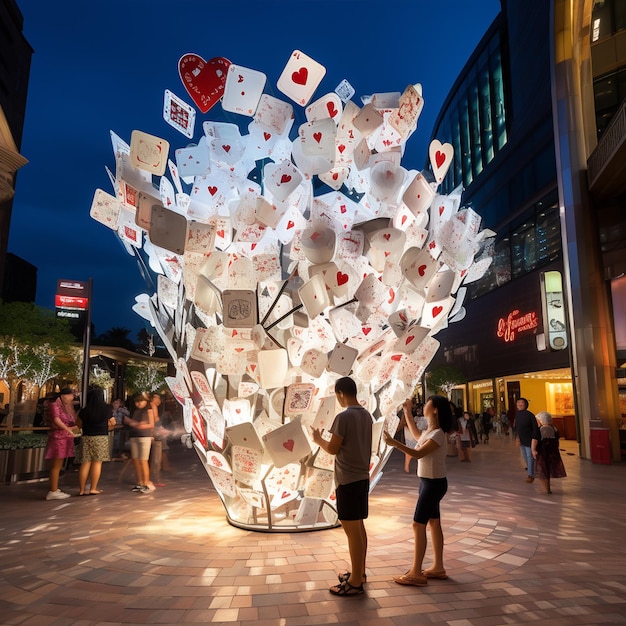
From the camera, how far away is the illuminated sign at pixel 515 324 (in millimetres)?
22047

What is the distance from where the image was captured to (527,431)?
8.12 metres

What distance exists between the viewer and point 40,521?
5.37 metres

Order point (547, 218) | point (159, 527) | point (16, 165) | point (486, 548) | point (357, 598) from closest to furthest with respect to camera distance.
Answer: point (357, 598) < point (486, 548) < point (159, 527) < point (16, 165) < point (547, 218)

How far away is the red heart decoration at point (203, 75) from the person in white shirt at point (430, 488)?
3164 mm

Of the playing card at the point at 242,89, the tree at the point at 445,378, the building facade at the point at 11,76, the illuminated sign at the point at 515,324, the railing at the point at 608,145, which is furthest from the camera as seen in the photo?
the tree at the point at 445,378

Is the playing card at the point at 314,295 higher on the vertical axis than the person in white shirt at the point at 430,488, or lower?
higher

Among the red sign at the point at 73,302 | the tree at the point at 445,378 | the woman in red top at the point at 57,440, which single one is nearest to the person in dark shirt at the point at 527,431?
the woman in red top at the point at 57,440

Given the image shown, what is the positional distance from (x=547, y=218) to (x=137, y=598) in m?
21.3

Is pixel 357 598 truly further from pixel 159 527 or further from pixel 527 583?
pixel 159 527

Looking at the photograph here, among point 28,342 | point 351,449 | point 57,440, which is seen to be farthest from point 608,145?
point 28,342

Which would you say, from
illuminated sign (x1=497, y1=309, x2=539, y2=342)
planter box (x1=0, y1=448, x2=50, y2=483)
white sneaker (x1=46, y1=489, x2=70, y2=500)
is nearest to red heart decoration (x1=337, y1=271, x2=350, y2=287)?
white sneaker (x1=46, y1=489, x2=70, y2=500)

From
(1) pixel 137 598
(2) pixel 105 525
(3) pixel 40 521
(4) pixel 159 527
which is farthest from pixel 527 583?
(3) pixel 40 521

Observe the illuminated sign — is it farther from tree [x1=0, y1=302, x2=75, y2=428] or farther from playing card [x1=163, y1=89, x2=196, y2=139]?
playing card [x1=163, y1=89, x2=196, y2=139]

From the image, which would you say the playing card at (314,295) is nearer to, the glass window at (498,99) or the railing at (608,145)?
the railing at (608,145)
